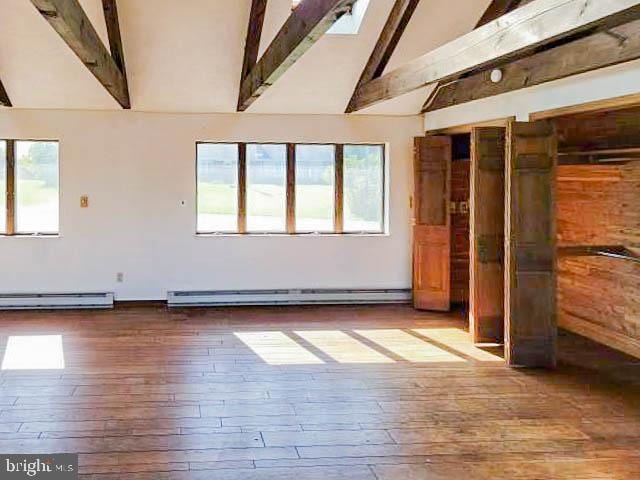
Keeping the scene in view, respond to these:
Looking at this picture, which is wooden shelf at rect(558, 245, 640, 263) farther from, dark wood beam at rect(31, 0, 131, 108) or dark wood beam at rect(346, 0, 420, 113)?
dark wood beam at rect(31, 0, 131, 108)

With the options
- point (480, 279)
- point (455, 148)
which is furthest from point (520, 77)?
point (455, 148)

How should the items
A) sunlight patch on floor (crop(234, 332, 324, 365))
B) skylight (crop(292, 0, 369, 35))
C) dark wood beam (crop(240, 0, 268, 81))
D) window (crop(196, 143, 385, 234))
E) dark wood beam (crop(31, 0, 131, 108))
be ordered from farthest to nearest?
window (crop(196, 143, 385, 234))
skylight (crop(292, 0, 369, 35))
dark wood beam (crop(240, 0, 268, 81))
sunlight patch on floor (crop(234, 332, 324, 365))
dark wood beam (crop(31, 0, 131, 108))

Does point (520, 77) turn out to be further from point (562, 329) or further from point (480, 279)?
point (562, 329)

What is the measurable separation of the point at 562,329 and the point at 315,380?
10.5ft

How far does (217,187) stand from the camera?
8211mm

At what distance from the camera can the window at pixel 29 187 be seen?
7848 millimetres

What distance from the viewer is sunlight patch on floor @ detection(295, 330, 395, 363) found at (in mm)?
5848

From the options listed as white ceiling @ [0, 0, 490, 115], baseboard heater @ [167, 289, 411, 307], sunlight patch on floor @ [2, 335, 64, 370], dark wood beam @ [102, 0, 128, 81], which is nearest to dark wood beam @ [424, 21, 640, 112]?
white ceiling @ [0, 0, 490, 115]

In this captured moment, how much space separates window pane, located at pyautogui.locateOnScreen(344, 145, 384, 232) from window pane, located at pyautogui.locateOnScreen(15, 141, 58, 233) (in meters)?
3.47

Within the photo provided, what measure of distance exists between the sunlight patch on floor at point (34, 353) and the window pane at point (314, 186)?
3.20 m

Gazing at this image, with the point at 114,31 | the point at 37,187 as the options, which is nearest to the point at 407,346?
the point at 114,31

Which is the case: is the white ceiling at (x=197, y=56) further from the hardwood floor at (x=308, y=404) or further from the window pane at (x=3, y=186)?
the hardwood floor at (x=308, y=404)

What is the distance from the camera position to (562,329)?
281 inches

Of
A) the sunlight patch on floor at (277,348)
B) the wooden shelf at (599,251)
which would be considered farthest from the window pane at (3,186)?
the wooden shelf at (599,251)
